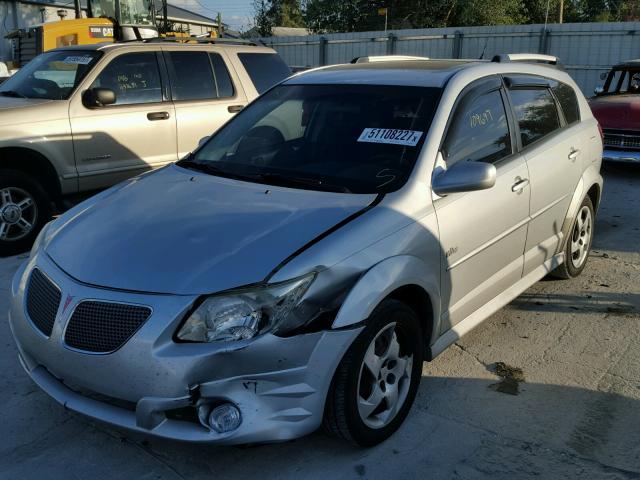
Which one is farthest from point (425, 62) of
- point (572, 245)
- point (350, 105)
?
point (572, 245)

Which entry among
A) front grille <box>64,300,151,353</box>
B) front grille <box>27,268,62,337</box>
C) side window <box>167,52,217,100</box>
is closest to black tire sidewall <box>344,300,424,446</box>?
front grille <box>64,300,151,353</box>

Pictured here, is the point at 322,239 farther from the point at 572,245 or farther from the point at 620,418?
the point at 572,245

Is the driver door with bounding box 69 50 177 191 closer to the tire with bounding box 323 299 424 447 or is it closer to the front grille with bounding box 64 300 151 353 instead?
the front grille with bounding box 64 300 151 353

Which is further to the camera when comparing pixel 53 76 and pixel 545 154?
pixel 53 76

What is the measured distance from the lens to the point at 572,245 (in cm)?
517

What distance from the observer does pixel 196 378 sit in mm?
2551

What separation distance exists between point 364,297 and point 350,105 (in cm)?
157

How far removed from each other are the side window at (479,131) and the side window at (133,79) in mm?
4128

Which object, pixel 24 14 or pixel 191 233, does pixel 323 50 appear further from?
pixel 191 233

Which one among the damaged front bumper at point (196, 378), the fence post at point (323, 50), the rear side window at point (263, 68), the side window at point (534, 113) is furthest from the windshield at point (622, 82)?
the fence post at point (323, 50)

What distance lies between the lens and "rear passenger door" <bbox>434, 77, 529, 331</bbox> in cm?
349

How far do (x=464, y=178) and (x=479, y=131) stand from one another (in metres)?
0.71

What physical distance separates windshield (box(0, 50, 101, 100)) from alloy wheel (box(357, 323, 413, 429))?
4.67 metres

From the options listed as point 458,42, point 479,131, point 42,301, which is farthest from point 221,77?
point 458,42
